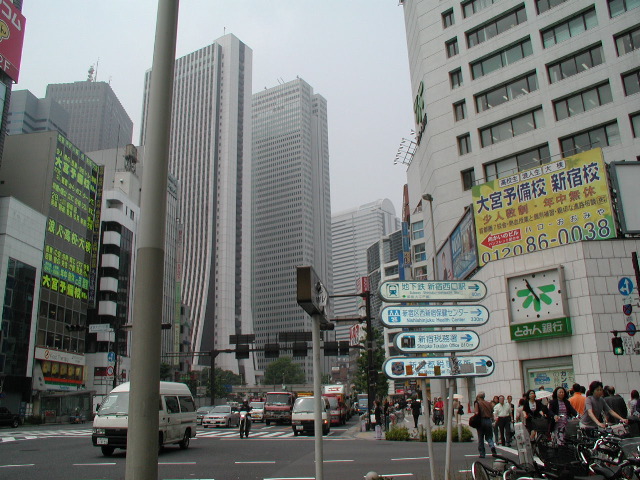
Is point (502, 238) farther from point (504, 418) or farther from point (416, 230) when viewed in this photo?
point (416, 230)

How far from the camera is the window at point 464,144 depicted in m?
41.1

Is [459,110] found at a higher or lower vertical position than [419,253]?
Result: higher

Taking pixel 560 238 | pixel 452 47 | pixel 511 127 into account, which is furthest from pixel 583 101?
pixel 560 238

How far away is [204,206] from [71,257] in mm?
111107

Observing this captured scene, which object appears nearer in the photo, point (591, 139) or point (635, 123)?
point (635, 123)

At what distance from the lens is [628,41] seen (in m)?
35.9

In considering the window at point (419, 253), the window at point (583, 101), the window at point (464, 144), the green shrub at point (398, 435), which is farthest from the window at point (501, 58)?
the window at point (419, 253)

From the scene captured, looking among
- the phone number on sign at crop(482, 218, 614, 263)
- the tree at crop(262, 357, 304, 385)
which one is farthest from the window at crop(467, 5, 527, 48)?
the tree at crop(262, 357, 304, 385)

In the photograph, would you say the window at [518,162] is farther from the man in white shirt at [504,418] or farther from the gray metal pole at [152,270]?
the gray metal pole at [152,270]

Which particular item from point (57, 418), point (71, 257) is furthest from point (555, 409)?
point (71, 257)

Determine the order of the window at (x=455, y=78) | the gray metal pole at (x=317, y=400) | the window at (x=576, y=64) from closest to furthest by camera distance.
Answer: the gray metal pole at (x=317, y=400), the window at (x=576, y=64), the window at (x=455, y=78)

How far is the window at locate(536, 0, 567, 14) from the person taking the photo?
3884cm

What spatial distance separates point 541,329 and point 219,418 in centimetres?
2027

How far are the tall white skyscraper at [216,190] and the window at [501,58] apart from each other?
127256 mm
